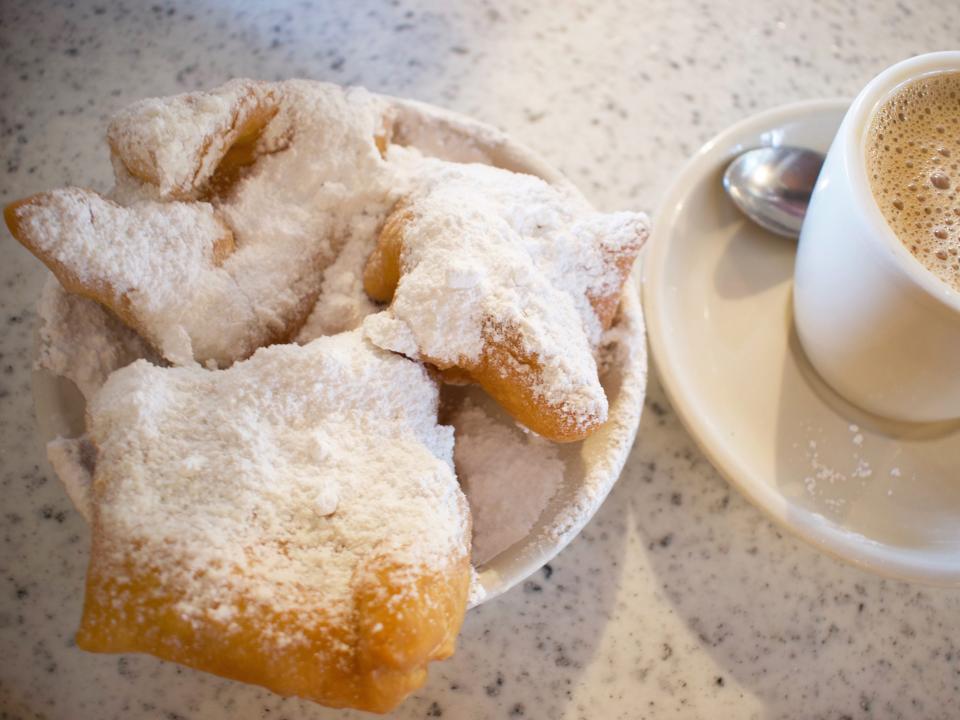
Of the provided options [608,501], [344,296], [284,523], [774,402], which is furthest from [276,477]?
[774,402]

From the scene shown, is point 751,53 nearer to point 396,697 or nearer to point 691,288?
point 691,288

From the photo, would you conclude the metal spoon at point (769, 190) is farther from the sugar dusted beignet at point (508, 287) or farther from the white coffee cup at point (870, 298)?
the sugar dusted beignet at point (508, 287)

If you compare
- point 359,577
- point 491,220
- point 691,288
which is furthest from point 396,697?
point 691,288

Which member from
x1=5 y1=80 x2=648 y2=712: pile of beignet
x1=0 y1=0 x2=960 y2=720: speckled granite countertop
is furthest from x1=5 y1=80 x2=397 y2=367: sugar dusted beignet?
x1=0 y1=0 x2=960 y2=720: speckled granite countertop

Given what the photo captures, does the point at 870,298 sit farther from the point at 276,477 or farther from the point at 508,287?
the point at 276,477

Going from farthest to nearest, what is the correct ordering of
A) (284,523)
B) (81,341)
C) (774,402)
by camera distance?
(774,402) < (81,341) < (284,523)
